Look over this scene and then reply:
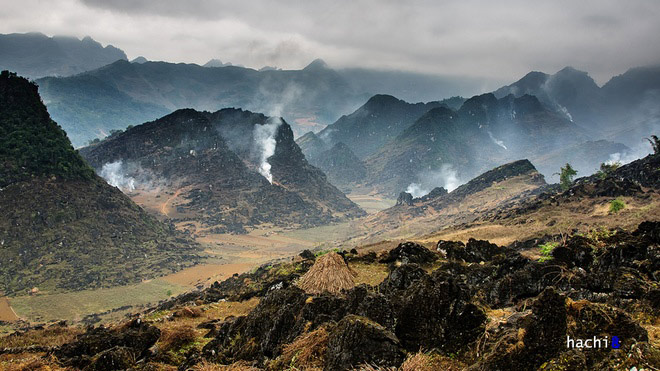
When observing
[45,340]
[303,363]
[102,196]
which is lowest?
[45,340]

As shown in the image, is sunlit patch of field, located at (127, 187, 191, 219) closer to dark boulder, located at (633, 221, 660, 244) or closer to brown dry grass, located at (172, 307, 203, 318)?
brown dry grass, located at (172, 307, 203, 318)

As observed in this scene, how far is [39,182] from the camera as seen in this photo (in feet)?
234

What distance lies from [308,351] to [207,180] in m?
136

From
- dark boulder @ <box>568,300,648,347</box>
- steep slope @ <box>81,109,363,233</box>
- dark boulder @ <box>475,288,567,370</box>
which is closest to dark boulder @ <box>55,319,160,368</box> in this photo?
dark boulder @ <box>475,288,567,370</box>

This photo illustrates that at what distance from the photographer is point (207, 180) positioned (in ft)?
447

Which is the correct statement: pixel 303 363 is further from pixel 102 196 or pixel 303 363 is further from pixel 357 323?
Result: pixel 102 196

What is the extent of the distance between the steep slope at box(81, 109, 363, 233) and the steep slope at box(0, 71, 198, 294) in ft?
99.4

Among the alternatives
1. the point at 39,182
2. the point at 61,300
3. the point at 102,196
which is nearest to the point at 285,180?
the point at 102,196

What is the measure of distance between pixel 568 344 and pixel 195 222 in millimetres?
116524

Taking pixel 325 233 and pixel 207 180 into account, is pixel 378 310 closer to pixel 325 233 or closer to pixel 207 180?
pixel 325 233

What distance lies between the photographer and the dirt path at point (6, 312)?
43.8 m

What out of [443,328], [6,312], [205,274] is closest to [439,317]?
[443,328]

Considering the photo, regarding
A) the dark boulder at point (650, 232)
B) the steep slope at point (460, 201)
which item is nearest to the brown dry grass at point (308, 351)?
the dark boulder at point (650, 232)

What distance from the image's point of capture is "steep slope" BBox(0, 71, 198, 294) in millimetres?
60906
